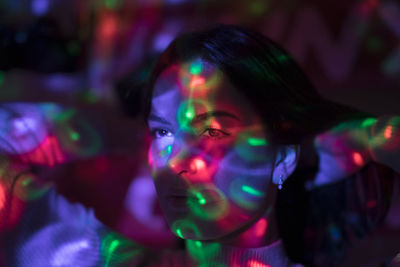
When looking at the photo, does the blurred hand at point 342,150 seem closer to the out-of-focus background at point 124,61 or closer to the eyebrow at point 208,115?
the out-of-focus background at point 124,61

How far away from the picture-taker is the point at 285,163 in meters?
0.89

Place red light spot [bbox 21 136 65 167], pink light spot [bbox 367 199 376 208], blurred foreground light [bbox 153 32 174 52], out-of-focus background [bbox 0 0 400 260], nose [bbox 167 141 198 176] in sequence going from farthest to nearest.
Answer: blurred foreground light [bbox 153 32 174 52] < out-of-focus background [bbox 0 0 400 260] < pink light spot [bbox 367 199 376 208] < red light spot [bbox 21 136 65 167] < nose [bbox 167 141 198 176]

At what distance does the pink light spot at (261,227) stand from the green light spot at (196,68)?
40cm

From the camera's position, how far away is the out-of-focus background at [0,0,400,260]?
1.27m

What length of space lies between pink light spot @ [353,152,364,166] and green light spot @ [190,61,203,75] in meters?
0.56

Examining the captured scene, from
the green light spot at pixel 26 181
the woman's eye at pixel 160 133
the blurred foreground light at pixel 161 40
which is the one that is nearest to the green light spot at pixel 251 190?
the woman's eye at pixel 160 133

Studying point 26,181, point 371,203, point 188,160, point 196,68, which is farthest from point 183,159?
point 371,203

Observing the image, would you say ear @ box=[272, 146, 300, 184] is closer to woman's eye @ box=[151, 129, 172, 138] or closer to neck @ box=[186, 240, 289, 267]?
neck @ box=[186, 240, 289, 267]

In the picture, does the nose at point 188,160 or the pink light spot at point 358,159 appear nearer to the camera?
the nose at point 188,160

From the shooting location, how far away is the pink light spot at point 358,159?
3.39 ft

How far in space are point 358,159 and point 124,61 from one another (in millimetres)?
1099

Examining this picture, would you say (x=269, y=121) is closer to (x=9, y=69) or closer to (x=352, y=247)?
(x=352, y=247)

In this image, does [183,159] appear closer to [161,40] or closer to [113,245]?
[113,245]

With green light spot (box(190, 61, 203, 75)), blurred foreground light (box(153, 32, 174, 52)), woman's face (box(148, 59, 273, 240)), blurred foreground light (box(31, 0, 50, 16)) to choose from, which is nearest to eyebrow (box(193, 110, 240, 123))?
woman's face (box(148, 59, 273, 240))
